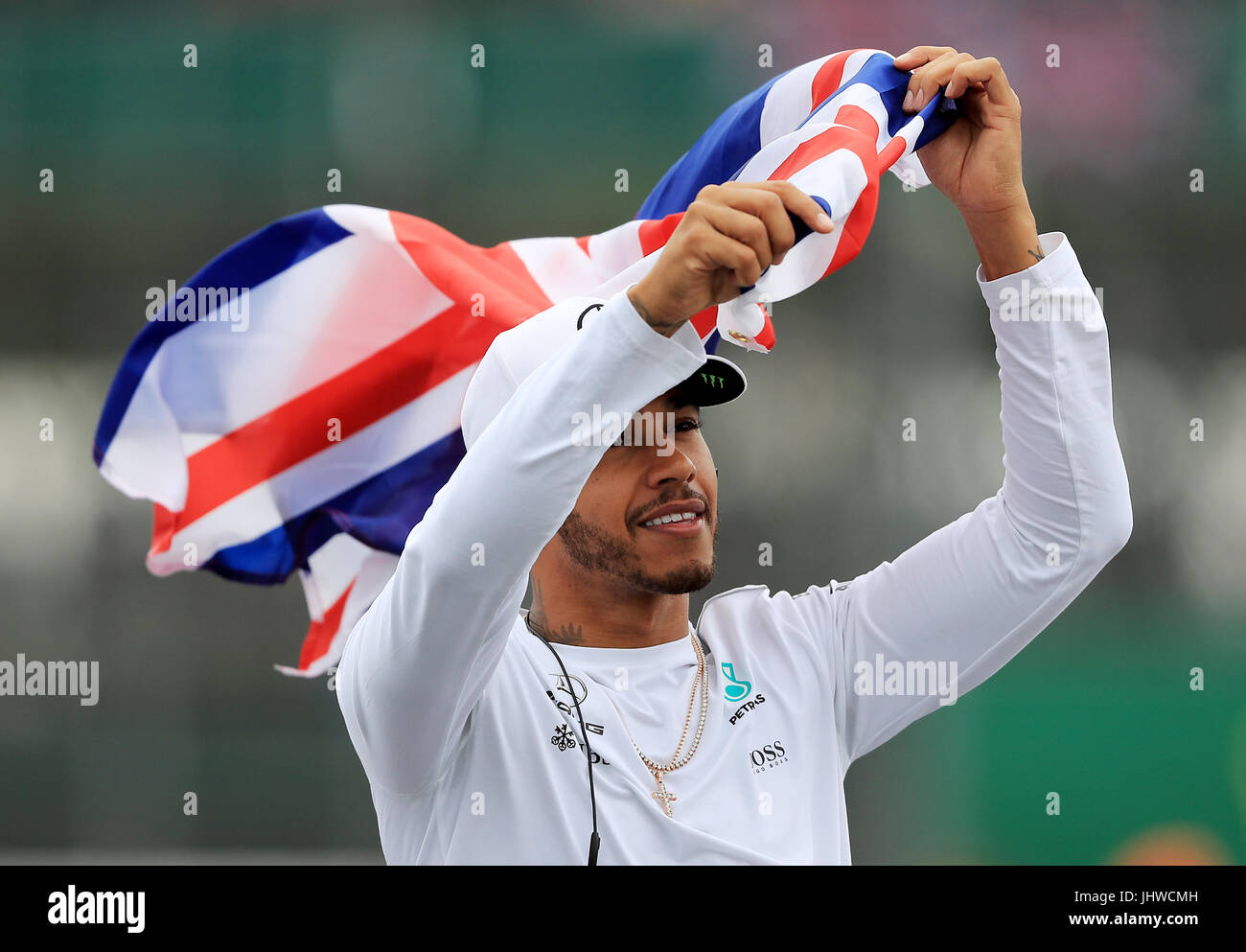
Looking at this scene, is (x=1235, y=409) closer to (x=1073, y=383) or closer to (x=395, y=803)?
(x=1073, y=383)

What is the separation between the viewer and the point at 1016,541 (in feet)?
7.08

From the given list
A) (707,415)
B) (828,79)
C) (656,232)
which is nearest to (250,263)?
(656,232)

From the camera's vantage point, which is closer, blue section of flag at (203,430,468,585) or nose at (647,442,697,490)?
nose at (647,442,697,490)

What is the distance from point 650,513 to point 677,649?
25 cm

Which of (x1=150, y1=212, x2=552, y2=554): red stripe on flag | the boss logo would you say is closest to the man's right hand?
the boss logo

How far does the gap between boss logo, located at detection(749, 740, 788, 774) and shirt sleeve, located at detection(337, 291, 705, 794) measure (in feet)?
1.79

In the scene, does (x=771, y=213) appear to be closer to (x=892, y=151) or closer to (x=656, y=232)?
(x=892, y=151)

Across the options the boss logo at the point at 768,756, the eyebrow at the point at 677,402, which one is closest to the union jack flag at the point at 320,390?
the eyebrow at the point at 677,402

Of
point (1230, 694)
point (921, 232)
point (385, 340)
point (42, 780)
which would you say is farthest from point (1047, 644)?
point (42, 780)

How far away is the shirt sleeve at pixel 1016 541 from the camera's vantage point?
212 centimetres

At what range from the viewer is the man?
74.2 inches

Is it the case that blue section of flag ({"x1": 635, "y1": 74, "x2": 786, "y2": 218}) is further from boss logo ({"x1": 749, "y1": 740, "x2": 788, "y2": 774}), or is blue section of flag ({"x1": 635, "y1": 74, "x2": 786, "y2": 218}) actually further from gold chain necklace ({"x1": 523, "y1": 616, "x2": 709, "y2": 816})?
boss logo ({"x1": 749, "y1": 740, "x2": 788, "y2": 774})

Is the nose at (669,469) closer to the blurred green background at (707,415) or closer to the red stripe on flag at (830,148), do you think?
the red stripe on flag at (830,148)

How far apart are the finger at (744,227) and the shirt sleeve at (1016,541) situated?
2.42ft
